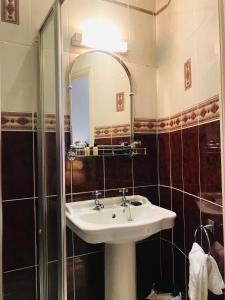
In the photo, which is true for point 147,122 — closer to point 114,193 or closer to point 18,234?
point 114,193

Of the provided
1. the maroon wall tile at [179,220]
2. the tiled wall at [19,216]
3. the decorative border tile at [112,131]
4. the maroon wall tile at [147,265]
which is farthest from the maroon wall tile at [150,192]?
the tiled wall at [19,216]

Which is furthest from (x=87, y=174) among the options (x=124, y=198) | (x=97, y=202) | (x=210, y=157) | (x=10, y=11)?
(x=10, y=11)

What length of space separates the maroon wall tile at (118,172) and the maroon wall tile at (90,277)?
50cm

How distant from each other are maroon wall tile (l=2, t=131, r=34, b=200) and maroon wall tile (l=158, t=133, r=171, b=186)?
3.20ft

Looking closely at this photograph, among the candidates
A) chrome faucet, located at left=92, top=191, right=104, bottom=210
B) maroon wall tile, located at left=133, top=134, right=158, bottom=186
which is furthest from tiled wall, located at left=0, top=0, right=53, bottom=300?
maroon wall tile, located at left=133, top=134, right=158, bottom=186

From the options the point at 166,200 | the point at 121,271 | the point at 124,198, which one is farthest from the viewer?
the point at 166,200

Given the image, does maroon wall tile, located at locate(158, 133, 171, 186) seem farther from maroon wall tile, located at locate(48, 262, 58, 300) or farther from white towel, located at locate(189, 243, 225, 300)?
maroon wall tile, located at locate(48, 262, 58, 300)

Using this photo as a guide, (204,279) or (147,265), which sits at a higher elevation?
(204,279)

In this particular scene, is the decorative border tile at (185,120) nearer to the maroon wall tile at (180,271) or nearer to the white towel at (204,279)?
the white towel at (204,279)

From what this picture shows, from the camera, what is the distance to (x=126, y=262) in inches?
59.7

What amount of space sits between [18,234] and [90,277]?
607 millimetres

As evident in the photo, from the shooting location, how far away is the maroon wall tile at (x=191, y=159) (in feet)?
4.87

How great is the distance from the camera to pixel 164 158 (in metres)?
1.87

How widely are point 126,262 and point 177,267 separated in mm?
479
